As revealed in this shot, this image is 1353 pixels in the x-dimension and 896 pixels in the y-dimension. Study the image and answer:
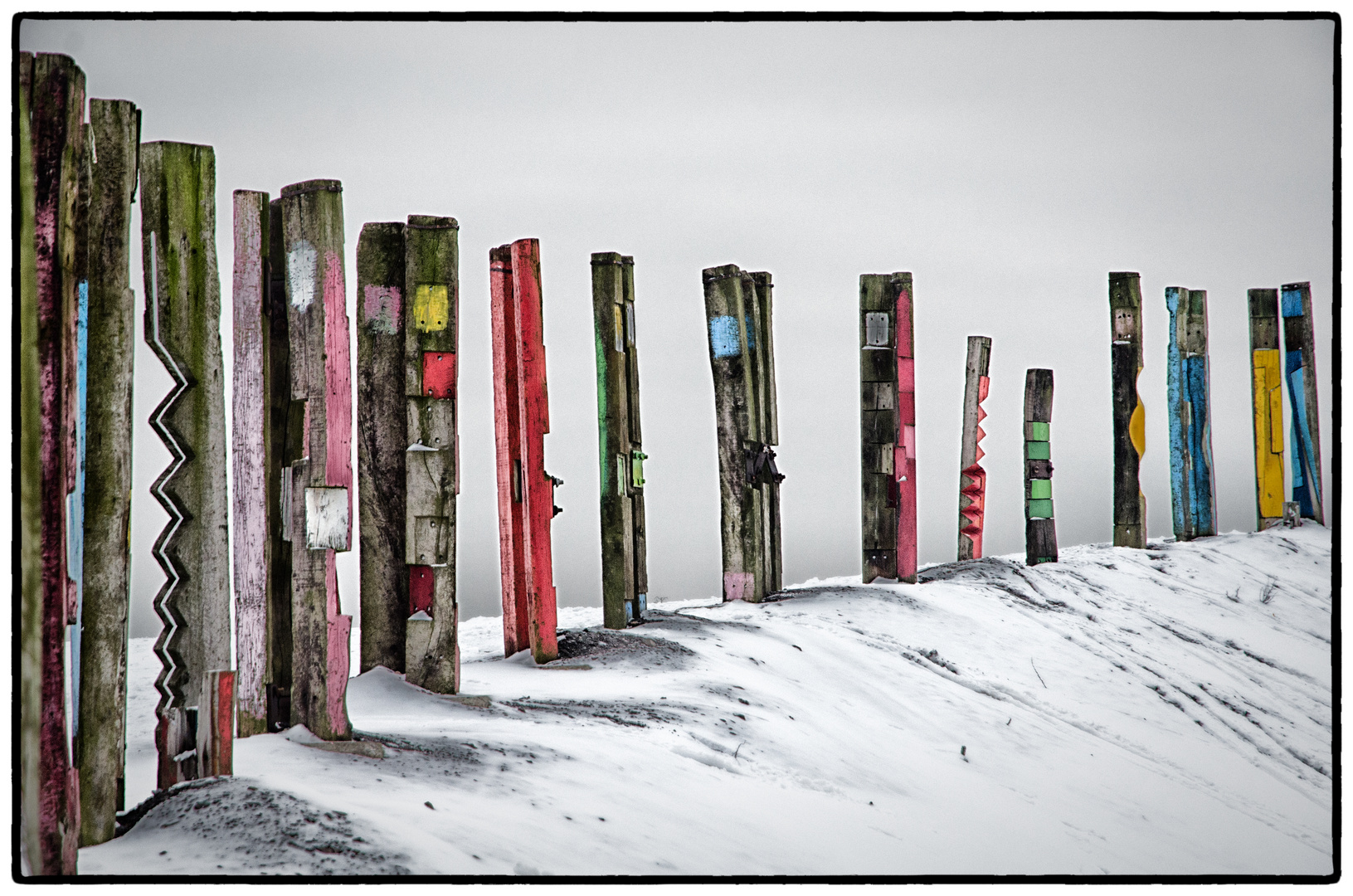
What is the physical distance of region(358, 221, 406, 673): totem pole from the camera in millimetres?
4434

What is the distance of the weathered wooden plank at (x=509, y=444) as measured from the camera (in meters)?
4.98

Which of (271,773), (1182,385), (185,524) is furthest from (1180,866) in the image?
(1182,385)

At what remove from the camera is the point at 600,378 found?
229 inches

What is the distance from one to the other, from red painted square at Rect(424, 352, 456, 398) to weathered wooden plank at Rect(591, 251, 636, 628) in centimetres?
151

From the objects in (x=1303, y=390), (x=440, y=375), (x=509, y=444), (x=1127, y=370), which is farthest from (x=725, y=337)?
(x=1303, y=390)

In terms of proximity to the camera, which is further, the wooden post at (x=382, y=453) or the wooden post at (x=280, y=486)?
the wooden post at (x=382, y=453)

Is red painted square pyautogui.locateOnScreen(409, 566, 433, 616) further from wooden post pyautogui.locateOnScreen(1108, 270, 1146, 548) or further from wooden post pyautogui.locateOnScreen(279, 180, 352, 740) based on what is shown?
wooden post pyautogui.locateOnScreen(1108, 270, 1146, 548)

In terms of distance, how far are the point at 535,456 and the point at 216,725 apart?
2048 millimetres

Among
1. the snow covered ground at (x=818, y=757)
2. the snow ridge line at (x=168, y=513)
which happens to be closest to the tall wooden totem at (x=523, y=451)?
the snow covered ground at (x=818, y=757)

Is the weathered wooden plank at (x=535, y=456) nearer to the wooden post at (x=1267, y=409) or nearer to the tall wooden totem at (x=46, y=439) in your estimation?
the tall wooden totem at (x=46, y=439)

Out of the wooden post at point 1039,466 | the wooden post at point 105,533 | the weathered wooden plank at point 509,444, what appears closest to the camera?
the wooden post at point 105,533

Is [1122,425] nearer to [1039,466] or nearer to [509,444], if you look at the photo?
[1039,466]

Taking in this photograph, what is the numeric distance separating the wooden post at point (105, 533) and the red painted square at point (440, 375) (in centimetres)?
130

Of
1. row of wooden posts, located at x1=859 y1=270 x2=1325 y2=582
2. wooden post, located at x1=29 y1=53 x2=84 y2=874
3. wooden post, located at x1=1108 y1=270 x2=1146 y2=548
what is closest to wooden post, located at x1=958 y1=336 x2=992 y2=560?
row of wooden posts, located at x1=859 y1=270 x2=1325 y2=582
